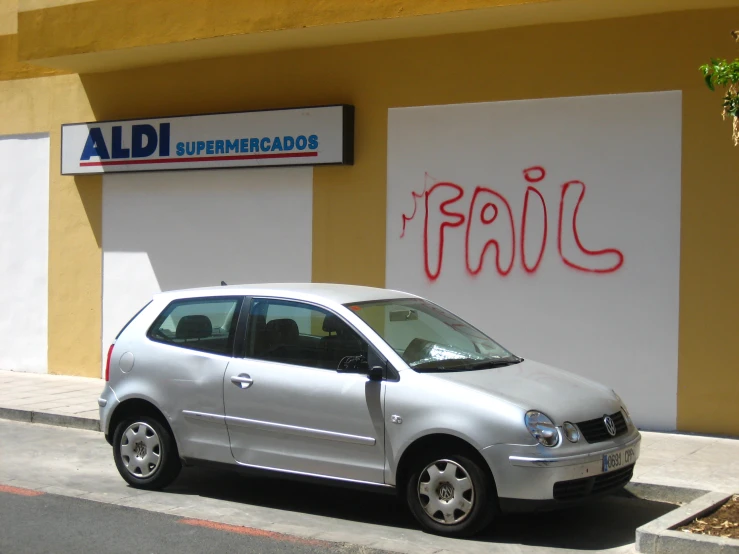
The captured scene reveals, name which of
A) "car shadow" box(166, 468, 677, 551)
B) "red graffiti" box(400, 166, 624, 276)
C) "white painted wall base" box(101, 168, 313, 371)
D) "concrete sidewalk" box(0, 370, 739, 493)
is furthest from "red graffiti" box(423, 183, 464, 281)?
"car shadow" box(166, 468, 677, 551)

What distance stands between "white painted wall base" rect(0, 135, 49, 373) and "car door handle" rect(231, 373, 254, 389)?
7.83m

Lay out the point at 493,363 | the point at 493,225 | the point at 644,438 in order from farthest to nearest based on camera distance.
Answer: the point at 493,225, the point at 644,438, the point at 493,363

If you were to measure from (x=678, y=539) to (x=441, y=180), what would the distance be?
590 cm

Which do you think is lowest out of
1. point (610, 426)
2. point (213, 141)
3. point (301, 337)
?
point (610, 426)

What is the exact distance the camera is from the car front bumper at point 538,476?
19.8ft

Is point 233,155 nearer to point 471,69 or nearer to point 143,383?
point 471,69

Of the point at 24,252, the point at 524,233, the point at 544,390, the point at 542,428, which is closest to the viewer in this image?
the point at 542,428

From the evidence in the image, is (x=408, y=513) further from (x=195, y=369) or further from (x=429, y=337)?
(x=195, y=369)

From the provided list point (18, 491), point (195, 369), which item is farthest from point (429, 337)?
point (18, 491)

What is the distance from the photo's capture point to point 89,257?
44.9 feet

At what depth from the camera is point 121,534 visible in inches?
253

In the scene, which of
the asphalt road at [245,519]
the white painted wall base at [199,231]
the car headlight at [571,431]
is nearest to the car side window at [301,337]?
the asphalt road at [245,519]

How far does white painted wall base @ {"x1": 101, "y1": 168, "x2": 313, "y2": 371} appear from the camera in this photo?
12.0m

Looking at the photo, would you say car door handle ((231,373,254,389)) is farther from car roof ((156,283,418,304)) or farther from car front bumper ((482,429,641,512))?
car front bumper ((482,429,641,512))
